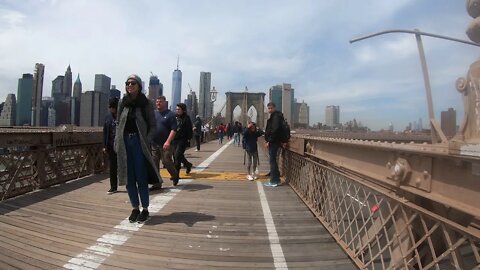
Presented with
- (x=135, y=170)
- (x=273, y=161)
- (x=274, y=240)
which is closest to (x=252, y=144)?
(x=273, y=161)

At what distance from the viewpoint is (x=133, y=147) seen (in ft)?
18.3

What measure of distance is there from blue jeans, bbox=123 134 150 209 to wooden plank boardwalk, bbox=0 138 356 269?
0.37 metres

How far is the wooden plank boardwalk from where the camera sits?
13.6 ft

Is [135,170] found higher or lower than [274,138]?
lower

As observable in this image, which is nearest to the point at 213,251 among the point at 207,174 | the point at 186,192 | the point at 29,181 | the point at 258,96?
the point at 186,192

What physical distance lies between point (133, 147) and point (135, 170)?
1.10 feet

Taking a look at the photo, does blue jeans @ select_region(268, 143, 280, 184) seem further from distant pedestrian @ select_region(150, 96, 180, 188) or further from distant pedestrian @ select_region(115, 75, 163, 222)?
distant pedestrian @ select_region(115, 75, 163, 222)

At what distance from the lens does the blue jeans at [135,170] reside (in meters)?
5.59

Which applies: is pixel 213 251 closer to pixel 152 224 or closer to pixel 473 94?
pixel 152 224

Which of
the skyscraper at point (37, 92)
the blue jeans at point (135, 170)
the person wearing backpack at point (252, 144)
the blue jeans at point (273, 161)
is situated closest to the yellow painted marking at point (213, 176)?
the person wearing backpack at point (252, 144)

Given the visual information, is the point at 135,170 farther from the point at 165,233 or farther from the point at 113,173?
the point at 113,173

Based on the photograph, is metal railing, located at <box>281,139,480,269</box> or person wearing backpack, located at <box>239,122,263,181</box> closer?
metal railing, located at <box>281,139,480,269</box>

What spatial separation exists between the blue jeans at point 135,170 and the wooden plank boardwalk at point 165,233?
0.37 meters

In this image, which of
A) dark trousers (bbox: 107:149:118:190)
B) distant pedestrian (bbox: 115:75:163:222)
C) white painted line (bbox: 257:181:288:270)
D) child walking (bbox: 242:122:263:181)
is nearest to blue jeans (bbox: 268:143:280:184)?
child walking (bbox: 242:122:263:181)
